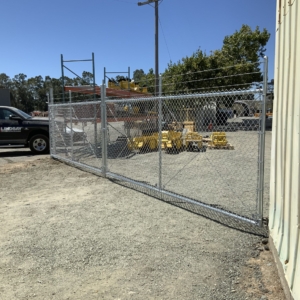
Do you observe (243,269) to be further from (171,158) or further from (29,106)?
(29,106)

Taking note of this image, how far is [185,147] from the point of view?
9117 millimetres

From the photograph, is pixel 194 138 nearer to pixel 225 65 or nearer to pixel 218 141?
pixel 218 141

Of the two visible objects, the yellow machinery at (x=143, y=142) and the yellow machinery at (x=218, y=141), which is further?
the yellow machinery at (x=143, y=142)

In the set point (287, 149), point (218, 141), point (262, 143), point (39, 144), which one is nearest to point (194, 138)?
point (218, 141)

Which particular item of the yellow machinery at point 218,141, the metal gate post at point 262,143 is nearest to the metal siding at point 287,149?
the metal gate post at point 262,143

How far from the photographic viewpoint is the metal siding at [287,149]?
8.71ft

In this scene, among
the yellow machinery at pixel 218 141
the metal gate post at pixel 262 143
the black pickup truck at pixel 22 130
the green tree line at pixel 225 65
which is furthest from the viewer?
the green tree line at pixel 225 65

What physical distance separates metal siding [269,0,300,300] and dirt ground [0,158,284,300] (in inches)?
15.5

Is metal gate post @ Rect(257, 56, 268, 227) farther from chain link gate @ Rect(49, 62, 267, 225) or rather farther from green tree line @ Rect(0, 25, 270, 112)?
green tree line @ Rect(0, 25, 270, 112)

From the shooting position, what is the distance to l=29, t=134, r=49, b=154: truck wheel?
12461 millimetres

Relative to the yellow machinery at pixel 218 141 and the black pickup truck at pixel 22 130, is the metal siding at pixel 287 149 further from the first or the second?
the black pickup truck at pixel 22 130

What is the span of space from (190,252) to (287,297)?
1.26 meters

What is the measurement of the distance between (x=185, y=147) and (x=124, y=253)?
565 centimetres

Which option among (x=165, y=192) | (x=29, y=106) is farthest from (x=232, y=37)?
(x=29, y=106)
